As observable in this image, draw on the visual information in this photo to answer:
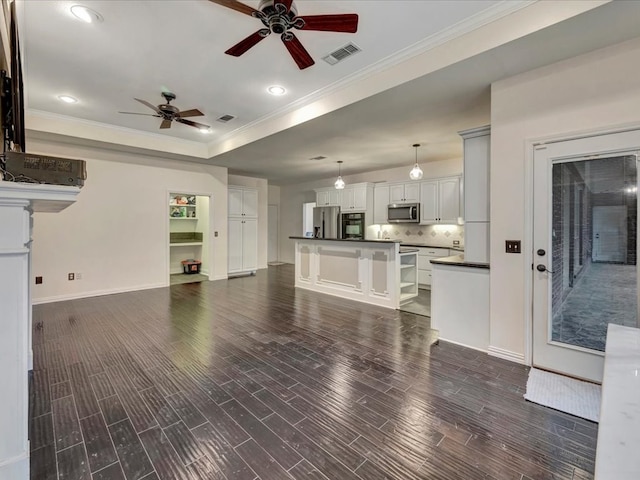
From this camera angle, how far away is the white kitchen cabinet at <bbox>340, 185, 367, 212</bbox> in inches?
296

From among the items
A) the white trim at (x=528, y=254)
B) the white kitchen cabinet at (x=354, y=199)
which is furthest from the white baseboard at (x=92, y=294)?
the white trim at (x=528, y=254)

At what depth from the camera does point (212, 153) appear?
609 centimetres

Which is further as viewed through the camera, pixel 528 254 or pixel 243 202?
pixel 243 202

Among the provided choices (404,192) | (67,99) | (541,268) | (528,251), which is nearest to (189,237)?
(67,99)

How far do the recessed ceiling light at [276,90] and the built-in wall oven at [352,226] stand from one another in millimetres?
4272

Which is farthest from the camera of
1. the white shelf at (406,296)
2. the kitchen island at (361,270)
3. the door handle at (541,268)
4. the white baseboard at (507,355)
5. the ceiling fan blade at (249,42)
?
the white shelf at (406,296)

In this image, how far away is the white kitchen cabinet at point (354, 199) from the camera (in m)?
7.51

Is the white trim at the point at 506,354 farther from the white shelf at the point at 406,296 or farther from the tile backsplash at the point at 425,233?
the tile backsplash at the point at 425,233

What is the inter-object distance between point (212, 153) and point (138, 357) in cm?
441

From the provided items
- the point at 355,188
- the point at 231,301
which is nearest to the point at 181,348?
the point at 231,301

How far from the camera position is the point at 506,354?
111 inches

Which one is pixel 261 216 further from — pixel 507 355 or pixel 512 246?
pixel 507 355

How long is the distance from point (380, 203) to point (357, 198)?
64 cm

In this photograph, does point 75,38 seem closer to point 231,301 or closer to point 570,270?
point 231,301
